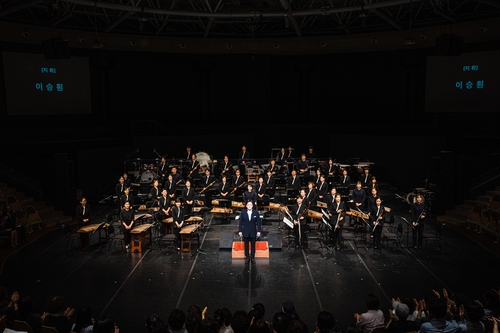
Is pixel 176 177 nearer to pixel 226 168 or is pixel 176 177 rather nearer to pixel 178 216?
pixel 226 168

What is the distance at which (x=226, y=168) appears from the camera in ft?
59.6

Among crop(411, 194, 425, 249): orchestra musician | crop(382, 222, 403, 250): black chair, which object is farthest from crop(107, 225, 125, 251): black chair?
crop(411, 194, 425, 249): orchestra musician

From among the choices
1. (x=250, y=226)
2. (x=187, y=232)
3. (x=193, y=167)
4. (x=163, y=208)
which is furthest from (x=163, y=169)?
(x=250, y=226)

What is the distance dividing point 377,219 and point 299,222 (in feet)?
6.97

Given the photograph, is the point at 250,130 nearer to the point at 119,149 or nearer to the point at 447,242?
the point at 119,149

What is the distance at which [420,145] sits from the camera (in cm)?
1847

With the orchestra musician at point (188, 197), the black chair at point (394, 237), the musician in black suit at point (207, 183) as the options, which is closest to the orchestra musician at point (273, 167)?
the musician in black suit at point (207, 183)

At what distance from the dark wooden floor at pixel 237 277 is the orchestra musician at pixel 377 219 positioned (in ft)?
1.10

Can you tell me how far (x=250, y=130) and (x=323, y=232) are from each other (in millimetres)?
11139

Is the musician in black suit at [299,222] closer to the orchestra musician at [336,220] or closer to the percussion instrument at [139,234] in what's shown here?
the orchestra musician at [336,220]

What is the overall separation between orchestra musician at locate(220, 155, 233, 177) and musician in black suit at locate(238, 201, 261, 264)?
20.8 feet

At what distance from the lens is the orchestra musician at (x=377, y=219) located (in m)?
12.2

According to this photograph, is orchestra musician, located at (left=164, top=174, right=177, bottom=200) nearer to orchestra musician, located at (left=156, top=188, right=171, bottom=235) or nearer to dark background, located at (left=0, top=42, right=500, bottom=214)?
orchestra musician, located at (left=156, top=188, right=171, bottom=235)

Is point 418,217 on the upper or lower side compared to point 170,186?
lower
